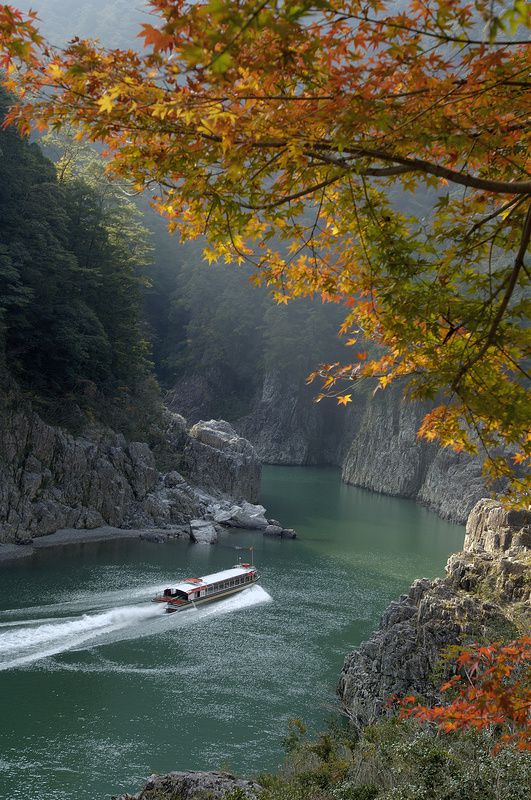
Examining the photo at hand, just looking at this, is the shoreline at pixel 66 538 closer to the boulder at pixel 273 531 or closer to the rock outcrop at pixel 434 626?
the boulder at pixel 273 531

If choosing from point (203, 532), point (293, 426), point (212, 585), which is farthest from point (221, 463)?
point (293, 426)

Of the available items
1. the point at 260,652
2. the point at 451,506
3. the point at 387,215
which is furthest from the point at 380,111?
the point at 451,506

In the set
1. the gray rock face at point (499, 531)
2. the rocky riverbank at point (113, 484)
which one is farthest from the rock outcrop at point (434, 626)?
the rocky riverbank at point (113, 484)

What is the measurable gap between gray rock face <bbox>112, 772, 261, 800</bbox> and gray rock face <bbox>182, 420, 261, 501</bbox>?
30.5 metres

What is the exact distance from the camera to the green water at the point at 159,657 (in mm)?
12984

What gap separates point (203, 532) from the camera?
31547 mm

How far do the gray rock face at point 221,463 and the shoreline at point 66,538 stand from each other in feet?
27.4

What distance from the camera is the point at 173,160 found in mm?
3877

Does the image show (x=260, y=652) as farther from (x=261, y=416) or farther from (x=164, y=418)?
(x=261, y=416)

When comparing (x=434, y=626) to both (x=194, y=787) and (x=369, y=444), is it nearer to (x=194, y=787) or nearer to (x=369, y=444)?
(x=194, y=787)

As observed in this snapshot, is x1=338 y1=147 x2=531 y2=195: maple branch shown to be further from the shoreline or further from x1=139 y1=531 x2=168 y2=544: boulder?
x1=139 y1=531 x2=168 y2=544: boulder

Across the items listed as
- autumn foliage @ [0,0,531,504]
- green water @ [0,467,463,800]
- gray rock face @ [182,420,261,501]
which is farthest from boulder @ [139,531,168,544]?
autumn foliage @ [0,0,531,504]

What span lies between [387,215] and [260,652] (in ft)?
52.1

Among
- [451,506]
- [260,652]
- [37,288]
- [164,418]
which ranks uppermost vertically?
[37,288]
